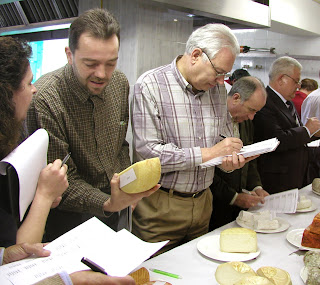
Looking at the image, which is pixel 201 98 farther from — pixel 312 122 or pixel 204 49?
pixel 312 122

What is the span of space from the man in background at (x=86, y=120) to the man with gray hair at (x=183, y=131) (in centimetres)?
17

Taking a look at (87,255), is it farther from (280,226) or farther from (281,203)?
(281,203)

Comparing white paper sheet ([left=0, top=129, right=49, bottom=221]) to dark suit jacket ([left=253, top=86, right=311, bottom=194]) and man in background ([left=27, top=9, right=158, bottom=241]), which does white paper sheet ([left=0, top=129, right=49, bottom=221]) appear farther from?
dark suit jacket ([left=253, top=86, right=311, bottom=194])

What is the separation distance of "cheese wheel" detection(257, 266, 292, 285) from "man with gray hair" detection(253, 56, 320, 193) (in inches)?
72.6

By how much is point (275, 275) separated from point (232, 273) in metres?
0.15

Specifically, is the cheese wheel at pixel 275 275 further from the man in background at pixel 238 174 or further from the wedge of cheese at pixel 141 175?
the man in background at pixel 238 174

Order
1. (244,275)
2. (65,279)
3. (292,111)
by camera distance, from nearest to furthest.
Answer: (65,279) < (244,275) < (292,111)

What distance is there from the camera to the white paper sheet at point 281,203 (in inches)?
87.3

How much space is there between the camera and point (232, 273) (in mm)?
1369

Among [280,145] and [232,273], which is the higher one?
[280,145]

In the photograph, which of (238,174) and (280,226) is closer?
(280,226)

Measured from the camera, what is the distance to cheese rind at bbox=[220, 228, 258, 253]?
5.34 feet

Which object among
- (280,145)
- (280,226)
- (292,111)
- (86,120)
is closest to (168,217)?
(280,226)

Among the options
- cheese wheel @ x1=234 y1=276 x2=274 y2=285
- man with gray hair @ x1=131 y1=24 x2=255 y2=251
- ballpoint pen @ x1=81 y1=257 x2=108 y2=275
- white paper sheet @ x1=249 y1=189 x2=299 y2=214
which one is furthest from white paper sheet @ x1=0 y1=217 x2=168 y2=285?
white paper sheet @ x1=249 y1=189 x2=299 y2=214
